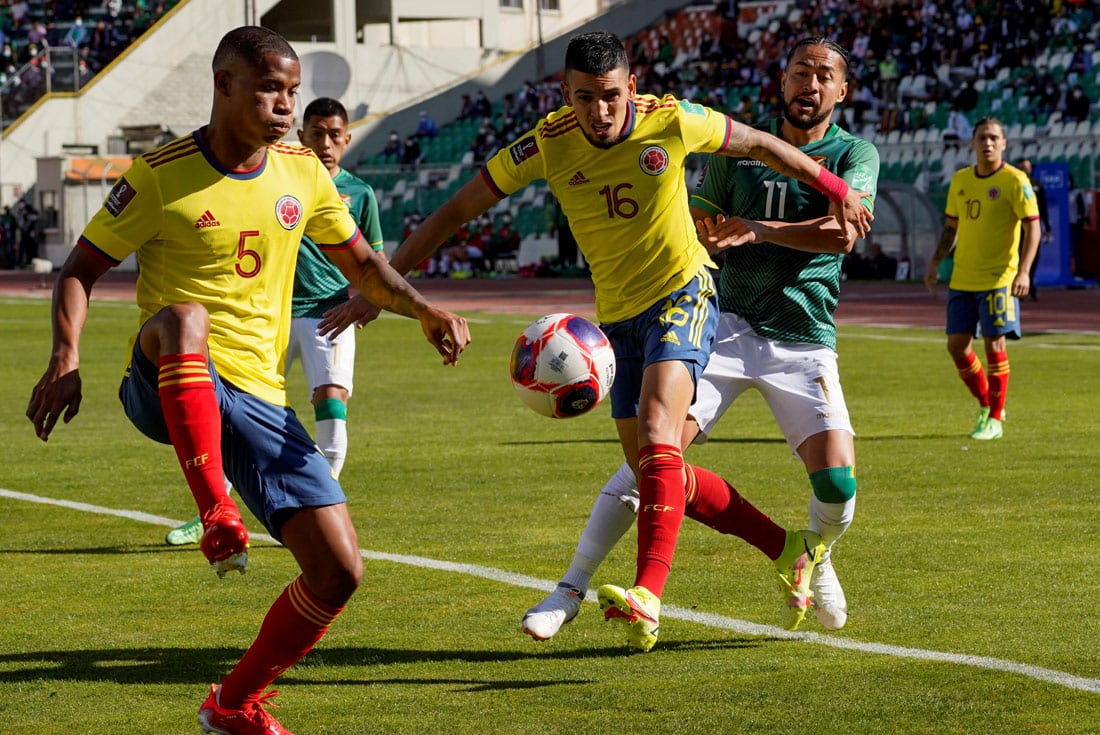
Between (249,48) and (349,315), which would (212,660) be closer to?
(349,315)

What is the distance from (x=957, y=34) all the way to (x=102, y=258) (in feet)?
123

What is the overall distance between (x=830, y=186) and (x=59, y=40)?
5761 centimetres

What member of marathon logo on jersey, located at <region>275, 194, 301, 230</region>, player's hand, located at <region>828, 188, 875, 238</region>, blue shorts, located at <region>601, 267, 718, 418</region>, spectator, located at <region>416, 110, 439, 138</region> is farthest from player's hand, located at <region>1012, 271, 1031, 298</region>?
spectator, located at <region>416, 110, 439, 138</region>

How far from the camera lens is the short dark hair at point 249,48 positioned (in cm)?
498

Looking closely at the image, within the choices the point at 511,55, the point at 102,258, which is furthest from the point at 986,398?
the point at 511,55

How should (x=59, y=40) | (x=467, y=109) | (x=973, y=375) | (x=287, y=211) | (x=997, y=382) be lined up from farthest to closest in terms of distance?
(x=59, y=40), (x=467, y=109), (x=973, y=375), (x=997, y=382), (x=287, y=211)

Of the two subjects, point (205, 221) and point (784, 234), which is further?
point (784, 234)

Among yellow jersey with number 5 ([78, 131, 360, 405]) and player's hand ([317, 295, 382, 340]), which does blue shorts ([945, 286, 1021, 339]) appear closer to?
player's hand ([317, 295, 382, 340])

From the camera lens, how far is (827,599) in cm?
636

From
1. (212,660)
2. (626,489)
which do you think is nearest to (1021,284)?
(626,489)

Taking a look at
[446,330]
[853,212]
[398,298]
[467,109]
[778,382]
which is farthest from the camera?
[467,109]

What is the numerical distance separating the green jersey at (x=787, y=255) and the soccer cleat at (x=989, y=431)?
20.6 feet

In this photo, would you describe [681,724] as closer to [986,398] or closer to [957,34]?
[986,398]

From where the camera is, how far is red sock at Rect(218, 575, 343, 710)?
4918 millimetres
